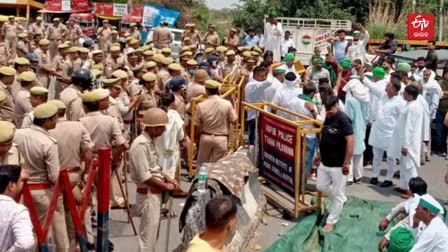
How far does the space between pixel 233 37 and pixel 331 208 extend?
11709 mm

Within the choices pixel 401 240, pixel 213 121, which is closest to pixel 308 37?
pixel 213 121

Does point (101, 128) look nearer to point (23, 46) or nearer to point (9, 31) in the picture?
point (23, 46)

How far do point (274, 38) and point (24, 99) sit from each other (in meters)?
12.1

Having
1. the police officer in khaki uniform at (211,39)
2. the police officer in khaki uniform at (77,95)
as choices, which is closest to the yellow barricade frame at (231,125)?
the police officer in khaki uniform at (77,95)

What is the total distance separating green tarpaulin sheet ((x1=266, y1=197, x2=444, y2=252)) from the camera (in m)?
8.25

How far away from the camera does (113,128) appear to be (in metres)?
8.00

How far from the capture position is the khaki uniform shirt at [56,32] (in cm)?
2145

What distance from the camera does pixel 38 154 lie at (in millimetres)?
6395

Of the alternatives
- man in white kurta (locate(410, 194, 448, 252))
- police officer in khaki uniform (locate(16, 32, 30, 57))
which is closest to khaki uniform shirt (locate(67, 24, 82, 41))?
police officer in khaki uniform (locate(16, 32, 30, 57))

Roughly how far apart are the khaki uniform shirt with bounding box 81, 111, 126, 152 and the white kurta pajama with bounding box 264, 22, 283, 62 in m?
12.5

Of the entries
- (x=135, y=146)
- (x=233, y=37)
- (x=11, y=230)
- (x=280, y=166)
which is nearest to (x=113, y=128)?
(x=135, y=146)

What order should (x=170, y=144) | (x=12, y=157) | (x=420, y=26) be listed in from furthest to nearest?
(x=420, y=26) → (x=170, y=144) → (x=12, y=157)

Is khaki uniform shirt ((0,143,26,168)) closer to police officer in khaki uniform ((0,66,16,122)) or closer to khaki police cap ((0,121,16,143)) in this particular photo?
khaki police cap ((0,121,16,143))

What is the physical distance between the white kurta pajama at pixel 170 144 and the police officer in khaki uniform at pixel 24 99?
1849 mm
